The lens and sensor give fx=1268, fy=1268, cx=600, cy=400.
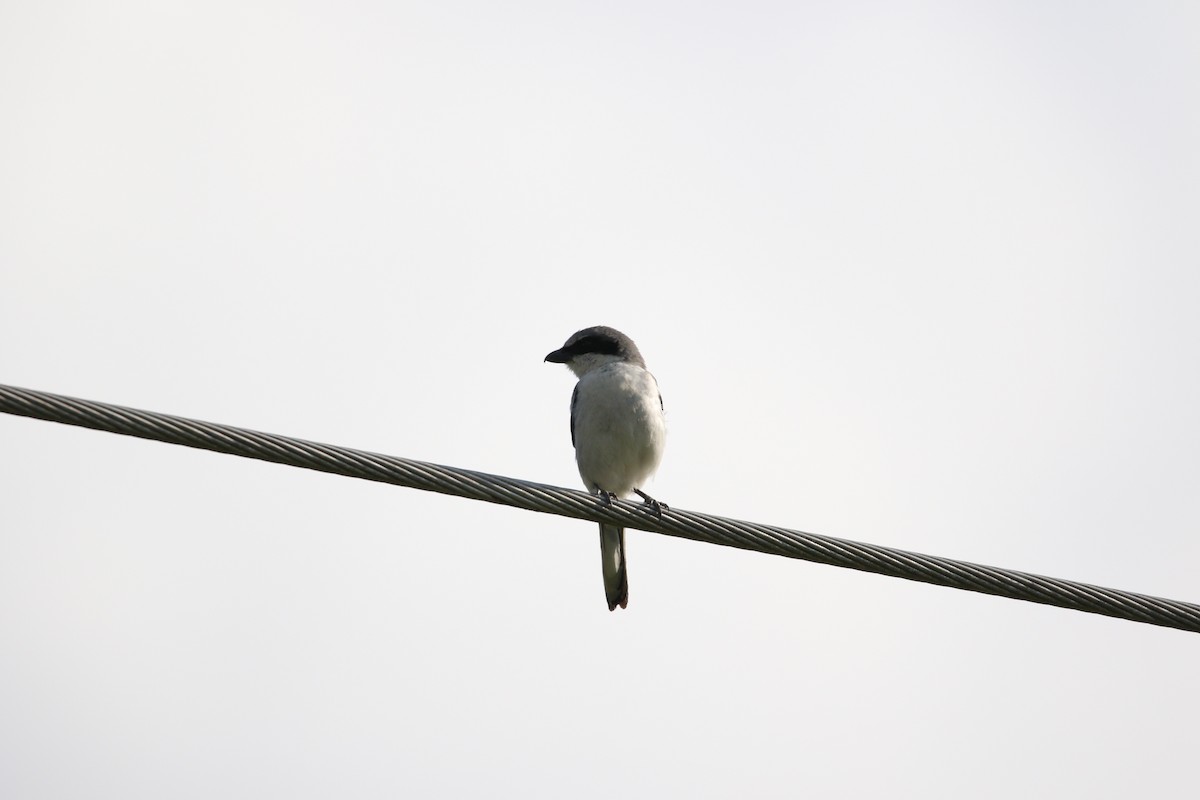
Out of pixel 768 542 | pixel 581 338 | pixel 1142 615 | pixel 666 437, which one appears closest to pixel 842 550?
pixel 768 542

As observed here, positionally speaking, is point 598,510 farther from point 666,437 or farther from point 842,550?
point 666,437

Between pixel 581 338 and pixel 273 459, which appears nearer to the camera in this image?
pixel 273 459

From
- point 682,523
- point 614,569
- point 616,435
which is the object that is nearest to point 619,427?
point 616,435

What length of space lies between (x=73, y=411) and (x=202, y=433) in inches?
17.3

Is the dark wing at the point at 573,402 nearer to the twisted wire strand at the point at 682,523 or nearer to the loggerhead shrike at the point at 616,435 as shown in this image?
the loggerhead shrike at the point at 616,435

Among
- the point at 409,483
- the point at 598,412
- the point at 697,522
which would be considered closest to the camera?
the point at 409,483

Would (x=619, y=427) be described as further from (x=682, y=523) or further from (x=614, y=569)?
(x=682, y=523)

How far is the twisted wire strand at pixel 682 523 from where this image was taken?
4.63 m

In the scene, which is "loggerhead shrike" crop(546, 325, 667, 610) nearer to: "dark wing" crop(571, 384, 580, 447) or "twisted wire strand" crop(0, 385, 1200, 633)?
"dark wing" crop(571, 384, 580, 447)

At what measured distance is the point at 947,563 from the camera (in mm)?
5117

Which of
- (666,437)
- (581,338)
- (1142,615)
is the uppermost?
(581,338)

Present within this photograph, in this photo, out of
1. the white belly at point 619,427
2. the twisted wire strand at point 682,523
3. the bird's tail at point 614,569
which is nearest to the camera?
the twisted wire strand at point 682,523

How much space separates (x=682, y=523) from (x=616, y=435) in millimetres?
2943

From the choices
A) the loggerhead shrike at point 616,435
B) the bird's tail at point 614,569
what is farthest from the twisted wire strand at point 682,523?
the bird's tail at point 614,569
